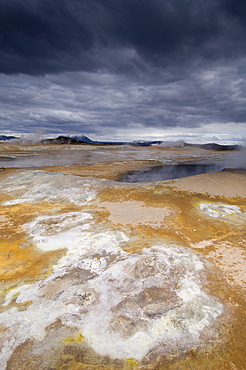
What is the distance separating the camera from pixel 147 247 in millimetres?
3891

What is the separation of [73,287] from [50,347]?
83 centimetres

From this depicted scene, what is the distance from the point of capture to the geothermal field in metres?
2.01

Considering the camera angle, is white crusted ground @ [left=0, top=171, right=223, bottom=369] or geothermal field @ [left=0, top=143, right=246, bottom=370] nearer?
geothermal field @ [left=0, top=143, right=246, bottom=370]

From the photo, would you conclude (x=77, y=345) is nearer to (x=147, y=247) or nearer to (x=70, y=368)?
(x=70, y=368)

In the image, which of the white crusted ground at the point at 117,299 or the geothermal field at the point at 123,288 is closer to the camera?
the geothermal field at the point at 123,288

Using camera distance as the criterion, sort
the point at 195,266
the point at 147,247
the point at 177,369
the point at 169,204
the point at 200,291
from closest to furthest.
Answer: the point at 177,369 < the point at 200,291 < the point at 195,266 < the point at 147,247 < the point at 169,204

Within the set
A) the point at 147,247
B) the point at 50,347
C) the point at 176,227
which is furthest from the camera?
the point at 176,227

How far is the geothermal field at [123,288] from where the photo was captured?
2.01 m

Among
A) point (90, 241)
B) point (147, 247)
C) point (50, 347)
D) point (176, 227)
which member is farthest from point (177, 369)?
point (176, 227)

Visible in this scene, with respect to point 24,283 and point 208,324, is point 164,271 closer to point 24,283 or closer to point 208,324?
point 208,324

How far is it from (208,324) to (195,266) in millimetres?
1079

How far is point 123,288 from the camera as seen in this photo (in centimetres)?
285

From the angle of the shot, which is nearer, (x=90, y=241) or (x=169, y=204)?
(x=90, y=241)

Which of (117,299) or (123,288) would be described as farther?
(123,288)
